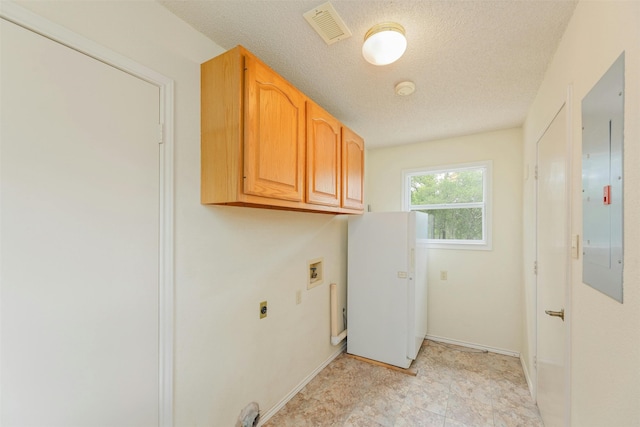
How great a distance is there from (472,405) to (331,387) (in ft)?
3.60

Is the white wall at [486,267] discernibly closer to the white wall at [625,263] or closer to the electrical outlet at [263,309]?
the white wall at [625,263]

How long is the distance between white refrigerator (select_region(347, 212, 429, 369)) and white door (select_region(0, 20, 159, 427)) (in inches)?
76.0

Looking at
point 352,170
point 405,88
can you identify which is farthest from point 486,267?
point 405,88

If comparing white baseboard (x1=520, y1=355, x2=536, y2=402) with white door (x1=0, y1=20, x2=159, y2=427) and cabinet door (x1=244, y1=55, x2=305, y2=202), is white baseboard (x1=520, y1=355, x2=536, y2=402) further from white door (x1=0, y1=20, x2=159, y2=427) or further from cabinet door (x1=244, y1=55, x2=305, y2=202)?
white door (x1=0, y1=20, x2=159, y2=427)

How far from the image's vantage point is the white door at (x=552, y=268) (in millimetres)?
1369

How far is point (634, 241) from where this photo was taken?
0.76 metres

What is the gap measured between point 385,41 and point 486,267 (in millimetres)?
2638

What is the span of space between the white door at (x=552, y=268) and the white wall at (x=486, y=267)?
954 mm

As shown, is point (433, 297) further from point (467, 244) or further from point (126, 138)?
point (126, 138)

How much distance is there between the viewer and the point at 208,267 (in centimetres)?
149

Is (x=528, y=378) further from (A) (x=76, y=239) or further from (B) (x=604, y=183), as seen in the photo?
(A) (x=76, y=239)

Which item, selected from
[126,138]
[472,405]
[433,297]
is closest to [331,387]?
[472,405]

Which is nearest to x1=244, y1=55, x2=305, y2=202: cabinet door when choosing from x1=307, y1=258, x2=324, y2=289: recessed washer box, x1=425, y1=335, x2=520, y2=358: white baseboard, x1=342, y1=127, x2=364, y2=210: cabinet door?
x1=342, y1=127, x2=364, y2=210: cabinet door

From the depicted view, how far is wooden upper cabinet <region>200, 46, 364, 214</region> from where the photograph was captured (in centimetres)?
131
